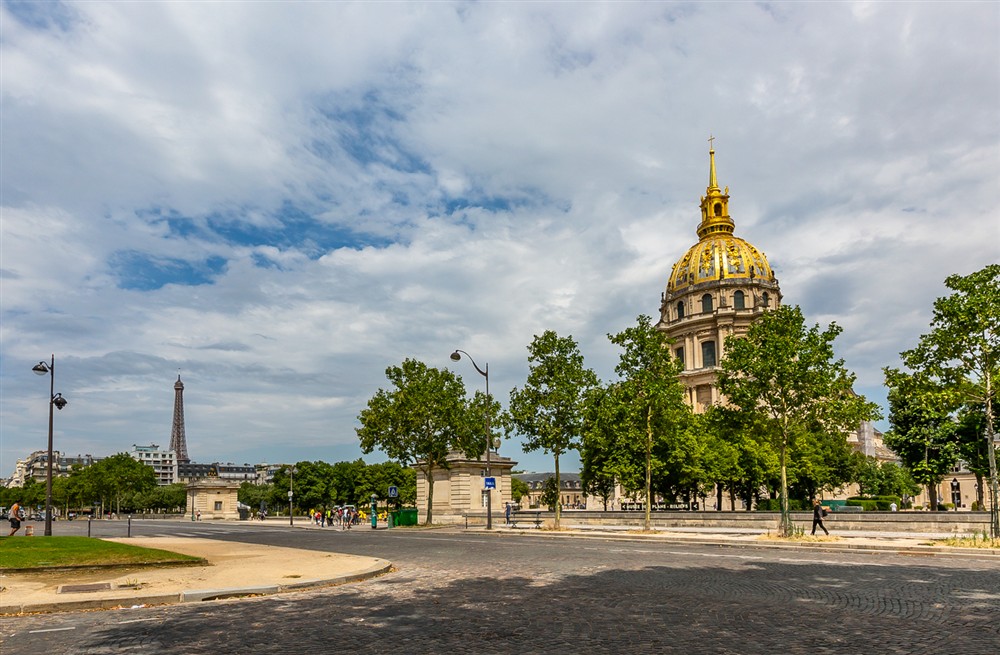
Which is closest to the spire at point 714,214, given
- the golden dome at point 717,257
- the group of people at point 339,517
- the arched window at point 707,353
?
the golden dome at point 717,257

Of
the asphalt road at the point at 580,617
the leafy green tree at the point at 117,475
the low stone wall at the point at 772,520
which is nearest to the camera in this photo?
the asphalt road at the point at 580,617

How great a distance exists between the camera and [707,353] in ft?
383

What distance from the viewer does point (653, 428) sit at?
37.8m

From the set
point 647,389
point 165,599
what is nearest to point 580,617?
point 165,599

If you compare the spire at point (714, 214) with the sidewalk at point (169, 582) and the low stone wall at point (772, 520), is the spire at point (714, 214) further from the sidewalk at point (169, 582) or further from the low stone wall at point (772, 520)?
the sidewalk at point (169, 582)

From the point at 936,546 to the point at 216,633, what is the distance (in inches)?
865

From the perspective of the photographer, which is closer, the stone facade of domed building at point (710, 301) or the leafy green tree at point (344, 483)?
the leafy green tree at point (344, 483)

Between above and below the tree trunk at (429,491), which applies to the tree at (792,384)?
above

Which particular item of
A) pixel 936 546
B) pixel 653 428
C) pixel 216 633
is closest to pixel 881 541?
pixel 936 546

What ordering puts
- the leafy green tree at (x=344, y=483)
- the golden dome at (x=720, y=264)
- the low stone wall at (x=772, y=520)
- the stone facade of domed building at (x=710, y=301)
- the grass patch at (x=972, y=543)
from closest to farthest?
the grass patch at (x=972, y=543), the low stone wall at (x=772, y=520), the leafy green tree at (x=344, y=483), the stone facade of domed building at (x=710, y=301), the golden dome at (x=720, y=264)

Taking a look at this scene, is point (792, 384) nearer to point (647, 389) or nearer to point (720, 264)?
point (647, 389)

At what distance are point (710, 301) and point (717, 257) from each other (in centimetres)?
821

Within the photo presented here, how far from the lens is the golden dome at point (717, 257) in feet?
397

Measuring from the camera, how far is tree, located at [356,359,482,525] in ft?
162
